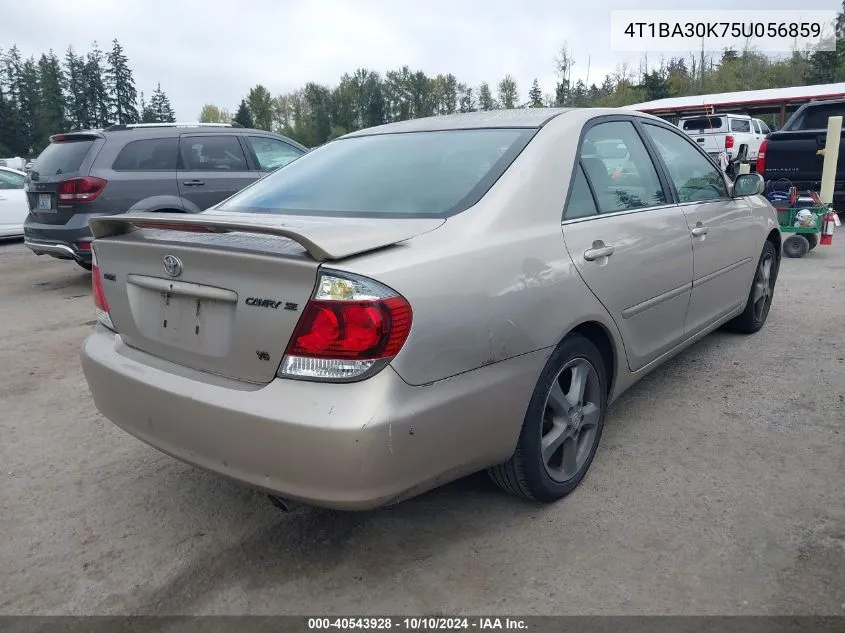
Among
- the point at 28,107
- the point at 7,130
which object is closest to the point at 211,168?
the point at 7,130

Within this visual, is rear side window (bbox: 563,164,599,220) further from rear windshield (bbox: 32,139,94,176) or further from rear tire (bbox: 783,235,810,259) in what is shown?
rear tire (bbox: 783,235,810,259)

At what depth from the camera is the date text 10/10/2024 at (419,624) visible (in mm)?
1986

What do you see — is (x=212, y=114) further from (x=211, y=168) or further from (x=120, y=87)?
(x=211, y=168)

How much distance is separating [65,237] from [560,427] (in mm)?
6112

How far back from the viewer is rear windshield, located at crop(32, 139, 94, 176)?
6.94 metres

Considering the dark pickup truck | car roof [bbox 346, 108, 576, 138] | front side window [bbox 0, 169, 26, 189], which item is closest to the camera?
car roof [bbox 346, 108, 576, 138]

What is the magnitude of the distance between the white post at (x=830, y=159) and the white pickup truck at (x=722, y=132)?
11.2 metres

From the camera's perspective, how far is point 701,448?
307 cm

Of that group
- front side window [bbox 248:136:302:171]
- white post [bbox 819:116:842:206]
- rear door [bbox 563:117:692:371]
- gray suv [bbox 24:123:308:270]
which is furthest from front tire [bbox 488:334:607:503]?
white post [bbox 819:116:842:206]

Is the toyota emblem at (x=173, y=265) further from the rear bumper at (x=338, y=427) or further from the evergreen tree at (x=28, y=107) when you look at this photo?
the evergreen tree at (x=28, y=107)

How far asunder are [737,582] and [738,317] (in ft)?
9.71

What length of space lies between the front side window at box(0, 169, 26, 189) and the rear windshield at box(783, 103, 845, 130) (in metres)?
12.9

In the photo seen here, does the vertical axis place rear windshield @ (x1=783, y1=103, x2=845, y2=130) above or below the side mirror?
above

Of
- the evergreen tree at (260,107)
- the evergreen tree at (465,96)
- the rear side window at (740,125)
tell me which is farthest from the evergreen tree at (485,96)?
the rear side window at (740,125)
